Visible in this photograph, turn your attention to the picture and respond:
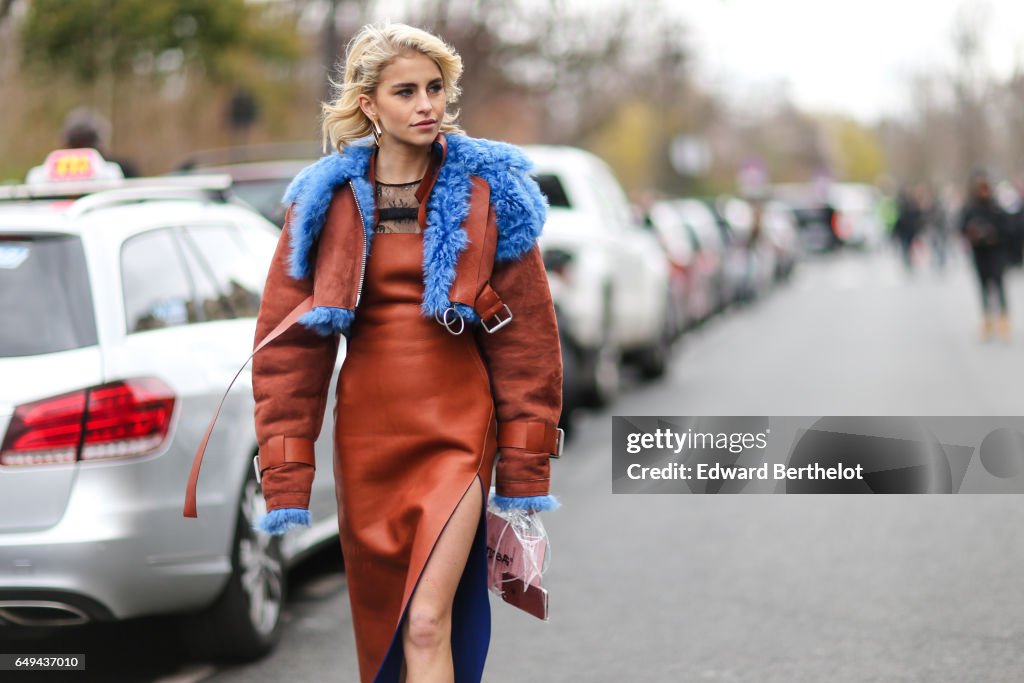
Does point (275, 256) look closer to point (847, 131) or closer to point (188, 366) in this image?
point (188, 366)

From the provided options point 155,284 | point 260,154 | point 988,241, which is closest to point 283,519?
point 155,284

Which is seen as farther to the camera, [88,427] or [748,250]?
[748,250]

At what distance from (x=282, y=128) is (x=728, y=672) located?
23.7 metres

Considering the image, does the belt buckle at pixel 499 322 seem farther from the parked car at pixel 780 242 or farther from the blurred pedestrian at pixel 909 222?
the blurred pedestrian at pixel 909 222

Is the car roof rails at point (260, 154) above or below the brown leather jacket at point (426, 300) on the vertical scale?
above

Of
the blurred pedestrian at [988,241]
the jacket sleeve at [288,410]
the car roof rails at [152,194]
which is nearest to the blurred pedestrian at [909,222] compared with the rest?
the blurred pedestrian at [988,241]

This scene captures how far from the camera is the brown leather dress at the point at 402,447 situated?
11.5ft

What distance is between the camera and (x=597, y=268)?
11641 millimetres

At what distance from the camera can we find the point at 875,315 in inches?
928

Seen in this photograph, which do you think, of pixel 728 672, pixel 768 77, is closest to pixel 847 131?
pixel 768 77

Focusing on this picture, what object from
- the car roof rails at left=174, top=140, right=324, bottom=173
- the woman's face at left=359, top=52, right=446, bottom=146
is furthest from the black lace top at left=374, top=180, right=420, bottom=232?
the car roof rails at left=174, top=140, right=324, bottom=173

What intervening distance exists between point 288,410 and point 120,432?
126 centimetres

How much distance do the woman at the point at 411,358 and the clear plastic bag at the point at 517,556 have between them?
60 millimetres

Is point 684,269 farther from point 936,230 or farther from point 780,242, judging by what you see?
point 936,230
